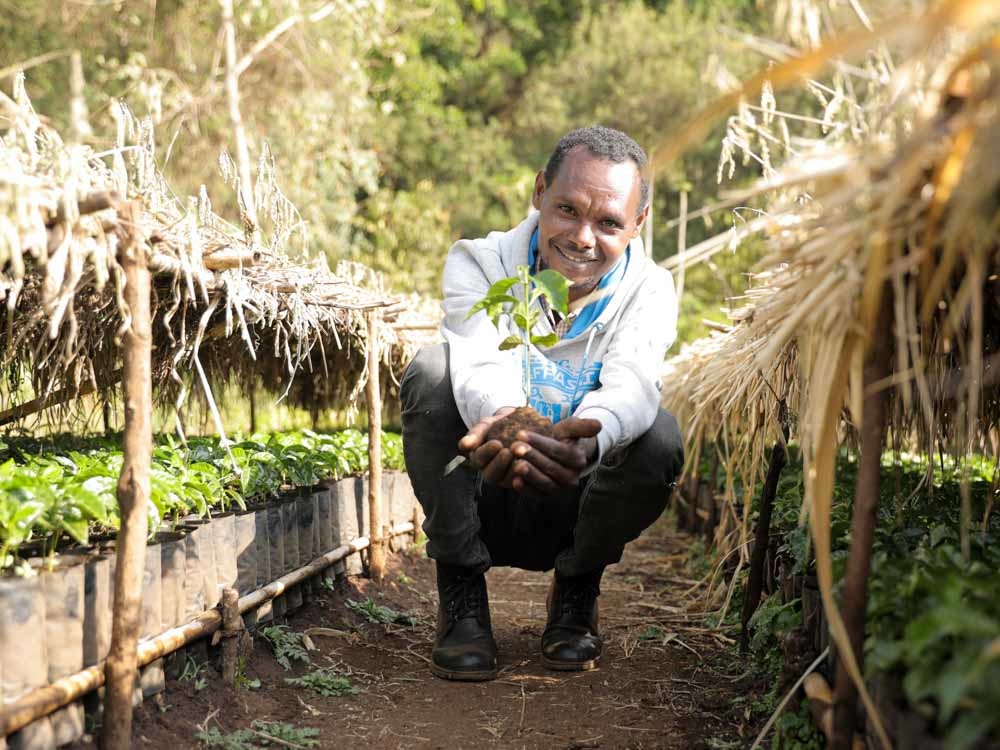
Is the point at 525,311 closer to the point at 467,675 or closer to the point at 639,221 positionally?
the point at 639,221

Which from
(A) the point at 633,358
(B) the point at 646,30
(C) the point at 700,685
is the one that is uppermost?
(B) the point at 646,30

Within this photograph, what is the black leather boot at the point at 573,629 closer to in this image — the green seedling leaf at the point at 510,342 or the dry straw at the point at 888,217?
the green seedling leaf at the point at 510,342

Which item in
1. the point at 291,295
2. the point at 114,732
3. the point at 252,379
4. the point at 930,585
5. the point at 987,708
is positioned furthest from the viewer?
the point at 252,379

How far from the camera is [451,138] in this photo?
49.9ft

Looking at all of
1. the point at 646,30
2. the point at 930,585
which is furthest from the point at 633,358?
the point at 646,30

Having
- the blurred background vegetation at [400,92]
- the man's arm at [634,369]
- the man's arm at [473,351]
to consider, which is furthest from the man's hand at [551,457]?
the blurred background vegetation at [400,92]

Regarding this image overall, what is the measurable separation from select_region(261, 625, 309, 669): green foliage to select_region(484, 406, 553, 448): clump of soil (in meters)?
1.11

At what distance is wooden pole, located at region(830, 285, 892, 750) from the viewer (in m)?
1.60

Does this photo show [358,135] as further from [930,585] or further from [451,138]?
[930,585]

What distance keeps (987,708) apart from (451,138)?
14729mm

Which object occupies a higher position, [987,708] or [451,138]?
[451,138]

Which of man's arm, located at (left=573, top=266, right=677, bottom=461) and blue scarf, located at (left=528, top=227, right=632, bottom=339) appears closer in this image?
man's arm, located at (left=573, top=266, right=677, bottom=461)

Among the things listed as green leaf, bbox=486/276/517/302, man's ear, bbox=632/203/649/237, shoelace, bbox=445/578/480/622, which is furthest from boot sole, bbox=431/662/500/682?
man's ear, bbox=632/203/649/237

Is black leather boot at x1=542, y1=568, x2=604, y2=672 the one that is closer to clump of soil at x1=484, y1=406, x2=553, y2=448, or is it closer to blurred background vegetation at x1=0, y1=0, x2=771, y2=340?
clump of soil at x1=484, y1=406, x2=553, y2=448
